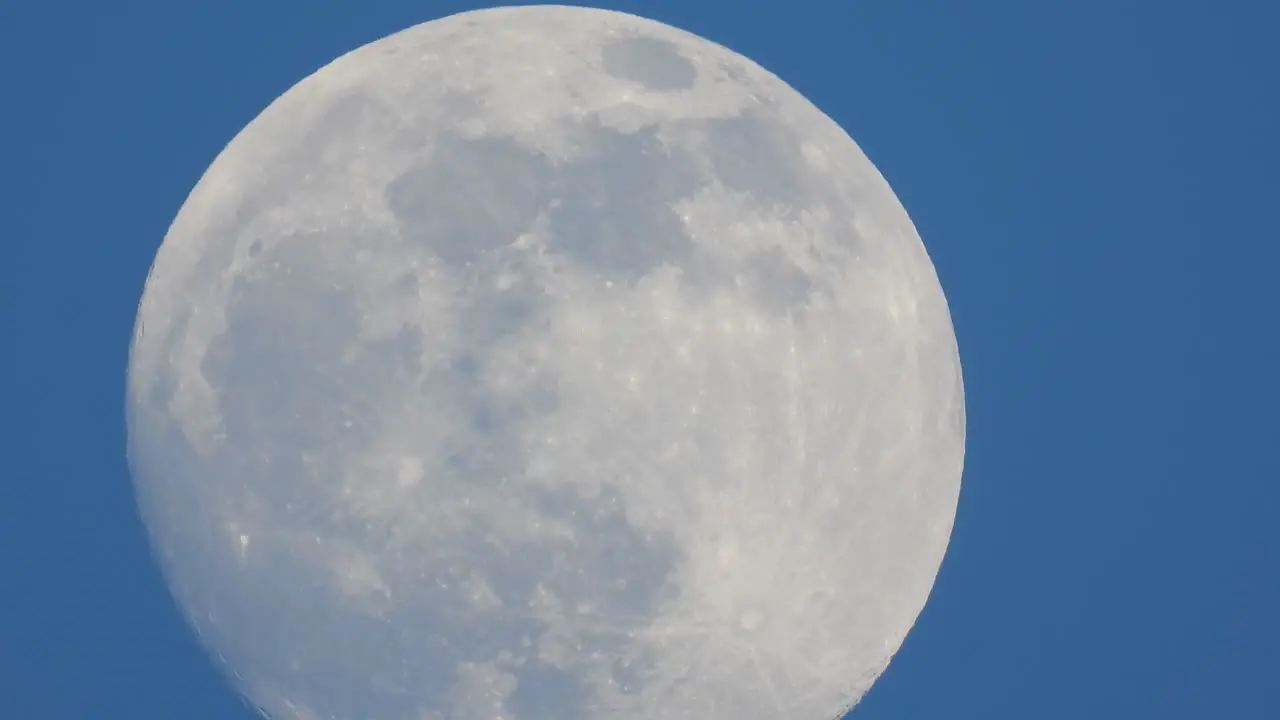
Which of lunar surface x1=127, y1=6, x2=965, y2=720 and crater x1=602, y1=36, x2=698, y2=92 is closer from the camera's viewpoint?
lunar surface x1=127, y1=6, x2=965, y2=720

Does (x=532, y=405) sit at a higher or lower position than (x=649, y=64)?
lower

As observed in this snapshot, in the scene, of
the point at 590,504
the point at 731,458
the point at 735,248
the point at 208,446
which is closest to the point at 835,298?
the point at 735,248

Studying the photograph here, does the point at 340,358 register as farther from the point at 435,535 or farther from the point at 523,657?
the point at 523,657

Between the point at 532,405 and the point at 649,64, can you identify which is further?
the point at 649,64

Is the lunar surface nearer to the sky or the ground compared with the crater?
nearer to the ground

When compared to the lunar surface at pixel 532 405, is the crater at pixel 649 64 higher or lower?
higher
